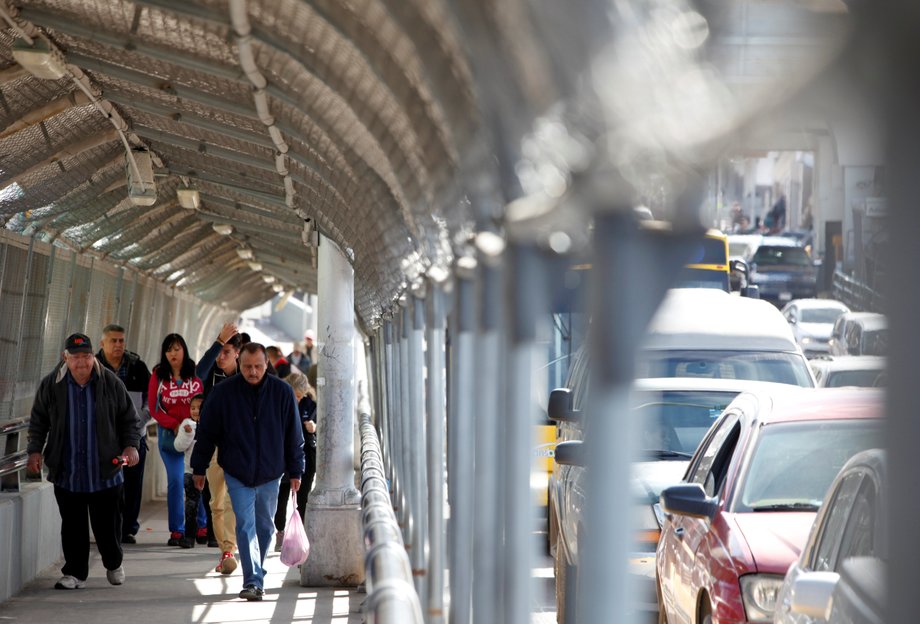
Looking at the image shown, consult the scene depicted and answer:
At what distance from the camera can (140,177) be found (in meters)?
13.5

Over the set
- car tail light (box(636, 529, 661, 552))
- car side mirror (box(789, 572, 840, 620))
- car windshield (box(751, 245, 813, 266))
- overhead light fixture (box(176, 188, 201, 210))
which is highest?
car windshield (box(751, 245, 813, 266))

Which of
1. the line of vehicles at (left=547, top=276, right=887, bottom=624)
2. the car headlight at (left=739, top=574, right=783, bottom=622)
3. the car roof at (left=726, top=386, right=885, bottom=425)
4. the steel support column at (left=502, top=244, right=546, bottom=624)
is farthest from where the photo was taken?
the car roof at (left=726, top=386, right=885, bottom=425)

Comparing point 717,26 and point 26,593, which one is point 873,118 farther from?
point 26,593

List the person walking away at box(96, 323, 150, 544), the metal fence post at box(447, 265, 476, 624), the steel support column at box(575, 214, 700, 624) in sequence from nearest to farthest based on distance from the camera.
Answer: the steel support column at box(575, 214, 700, 624)
the metal fence post at box(447, 265, 476, 624)
the person walking away at box(96, 323, 150, 544)

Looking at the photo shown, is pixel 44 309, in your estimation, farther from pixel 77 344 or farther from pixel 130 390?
pixel 77 344

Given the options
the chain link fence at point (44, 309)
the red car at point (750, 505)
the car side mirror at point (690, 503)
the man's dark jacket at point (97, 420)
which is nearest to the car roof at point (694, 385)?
the red car at point (750, 505)

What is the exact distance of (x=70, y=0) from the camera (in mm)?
8242

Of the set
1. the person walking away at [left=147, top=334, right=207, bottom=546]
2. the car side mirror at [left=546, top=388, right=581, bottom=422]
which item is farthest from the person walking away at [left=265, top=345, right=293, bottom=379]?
the car side mirror at [left=546, top=388, right=581, bottom=422]

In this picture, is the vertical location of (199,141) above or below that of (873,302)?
above

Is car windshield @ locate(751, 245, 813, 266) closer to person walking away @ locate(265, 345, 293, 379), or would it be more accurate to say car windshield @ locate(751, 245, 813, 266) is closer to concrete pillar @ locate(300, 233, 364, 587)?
person walking away @ locate(265, 345, 293, 379)

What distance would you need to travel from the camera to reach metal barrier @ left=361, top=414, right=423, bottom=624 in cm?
417

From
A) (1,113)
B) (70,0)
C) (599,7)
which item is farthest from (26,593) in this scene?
(599,7)

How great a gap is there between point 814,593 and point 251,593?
24.5ft

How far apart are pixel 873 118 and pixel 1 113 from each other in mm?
10022
